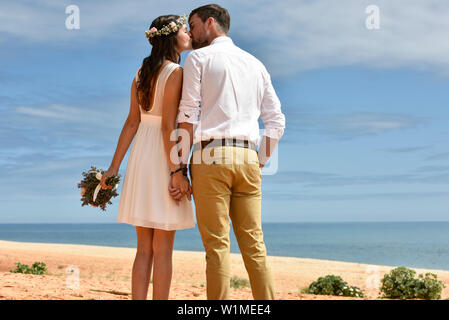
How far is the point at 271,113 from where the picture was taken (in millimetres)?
3361

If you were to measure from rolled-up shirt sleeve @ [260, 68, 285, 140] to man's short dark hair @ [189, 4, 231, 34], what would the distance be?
41 centimetres

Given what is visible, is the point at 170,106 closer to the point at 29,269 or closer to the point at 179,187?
the point at 179,187

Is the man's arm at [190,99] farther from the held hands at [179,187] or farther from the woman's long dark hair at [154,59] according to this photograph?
the woman's long dark hair at [154,59]

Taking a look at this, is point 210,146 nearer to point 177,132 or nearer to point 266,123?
point 177,132

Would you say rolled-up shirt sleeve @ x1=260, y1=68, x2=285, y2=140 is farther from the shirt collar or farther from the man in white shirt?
the shirt collar

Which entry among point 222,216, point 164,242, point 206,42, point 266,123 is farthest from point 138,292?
point 206,42

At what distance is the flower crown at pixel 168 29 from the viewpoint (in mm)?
3424

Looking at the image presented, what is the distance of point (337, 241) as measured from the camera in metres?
64.7

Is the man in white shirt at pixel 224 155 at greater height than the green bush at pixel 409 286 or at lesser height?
greater

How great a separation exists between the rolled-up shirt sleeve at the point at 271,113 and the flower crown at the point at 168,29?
70 centimetres

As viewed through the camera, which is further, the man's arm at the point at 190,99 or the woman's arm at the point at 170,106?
the woman's arm at the point at 170,106

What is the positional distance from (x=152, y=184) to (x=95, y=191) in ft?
2.14

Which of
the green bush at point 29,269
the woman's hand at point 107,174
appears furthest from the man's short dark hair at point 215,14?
the green bush at point 29,269

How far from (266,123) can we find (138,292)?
4.87 feet
